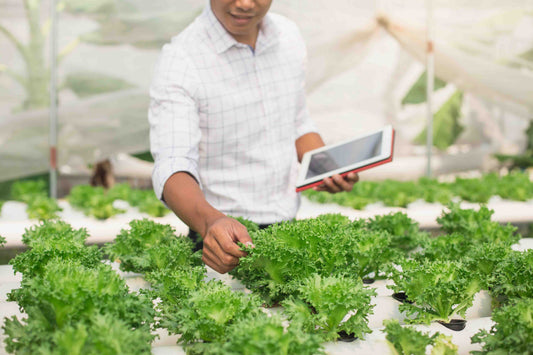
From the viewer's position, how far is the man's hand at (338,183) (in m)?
2.17

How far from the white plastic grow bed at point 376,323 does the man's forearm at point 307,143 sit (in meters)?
0.74

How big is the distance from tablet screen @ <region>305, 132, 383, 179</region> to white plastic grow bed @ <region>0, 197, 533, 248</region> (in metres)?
0.95

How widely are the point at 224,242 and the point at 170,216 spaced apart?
2.20 m

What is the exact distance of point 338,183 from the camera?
2.19 metres

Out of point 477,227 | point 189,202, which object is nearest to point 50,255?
point 189,202

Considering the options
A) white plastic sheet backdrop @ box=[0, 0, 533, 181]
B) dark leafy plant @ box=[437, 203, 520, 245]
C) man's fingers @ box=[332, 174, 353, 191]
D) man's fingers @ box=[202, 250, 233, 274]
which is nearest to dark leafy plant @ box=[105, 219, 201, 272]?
man's fingers @ box=[202, 250, 233, 274]

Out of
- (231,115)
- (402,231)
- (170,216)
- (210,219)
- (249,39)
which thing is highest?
(249,39)

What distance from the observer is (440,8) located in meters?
5.22

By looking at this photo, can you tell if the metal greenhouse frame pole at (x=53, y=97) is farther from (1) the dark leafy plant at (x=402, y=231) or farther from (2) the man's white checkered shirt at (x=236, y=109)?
(1) the dark leafy plant at (x=402, y=231)

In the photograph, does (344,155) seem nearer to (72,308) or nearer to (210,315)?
(210,315)

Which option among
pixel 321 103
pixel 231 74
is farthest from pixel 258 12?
pixel 321 103

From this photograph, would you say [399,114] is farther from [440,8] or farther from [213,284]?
[213,284]

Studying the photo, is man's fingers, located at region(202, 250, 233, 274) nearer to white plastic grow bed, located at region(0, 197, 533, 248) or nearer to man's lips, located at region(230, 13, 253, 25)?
man's lips, located at region(230, 13, 253, 25)

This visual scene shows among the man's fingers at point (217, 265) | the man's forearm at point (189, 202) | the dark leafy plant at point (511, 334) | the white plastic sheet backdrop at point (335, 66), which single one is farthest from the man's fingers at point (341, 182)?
the white plastic sheet backdrop at point (335, 66)
